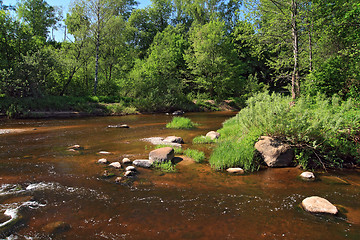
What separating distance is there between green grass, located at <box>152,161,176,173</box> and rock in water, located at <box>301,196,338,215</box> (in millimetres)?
3872

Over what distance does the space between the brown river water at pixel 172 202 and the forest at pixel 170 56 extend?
5.62 metres

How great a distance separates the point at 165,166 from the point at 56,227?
151 inches

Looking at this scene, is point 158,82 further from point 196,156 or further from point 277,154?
point 277,154

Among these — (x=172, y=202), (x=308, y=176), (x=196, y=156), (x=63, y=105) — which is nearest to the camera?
(x=172, y=202)

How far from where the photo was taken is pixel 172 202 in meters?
5.29

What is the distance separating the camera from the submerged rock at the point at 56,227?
4.11m

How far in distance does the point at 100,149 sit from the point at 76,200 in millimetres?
5009

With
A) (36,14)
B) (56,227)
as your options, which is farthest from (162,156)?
(36,14)

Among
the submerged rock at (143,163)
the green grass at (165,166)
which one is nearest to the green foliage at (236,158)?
the green grass at (165,166)

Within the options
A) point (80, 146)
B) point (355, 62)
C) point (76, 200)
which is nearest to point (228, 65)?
point (355, 62)

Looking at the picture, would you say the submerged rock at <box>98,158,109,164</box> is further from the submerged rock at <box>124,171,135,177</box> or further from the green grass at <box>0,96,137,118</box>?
the green grass at <box>0,96,137,118</box>

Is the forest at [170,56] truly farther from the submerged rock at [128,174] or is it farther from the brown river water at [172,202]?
the submerged rock at [128,174]

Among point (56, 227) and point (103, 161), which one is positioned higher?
point (103, 161)

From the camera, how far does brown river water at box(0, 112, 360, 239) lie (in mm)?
4180
